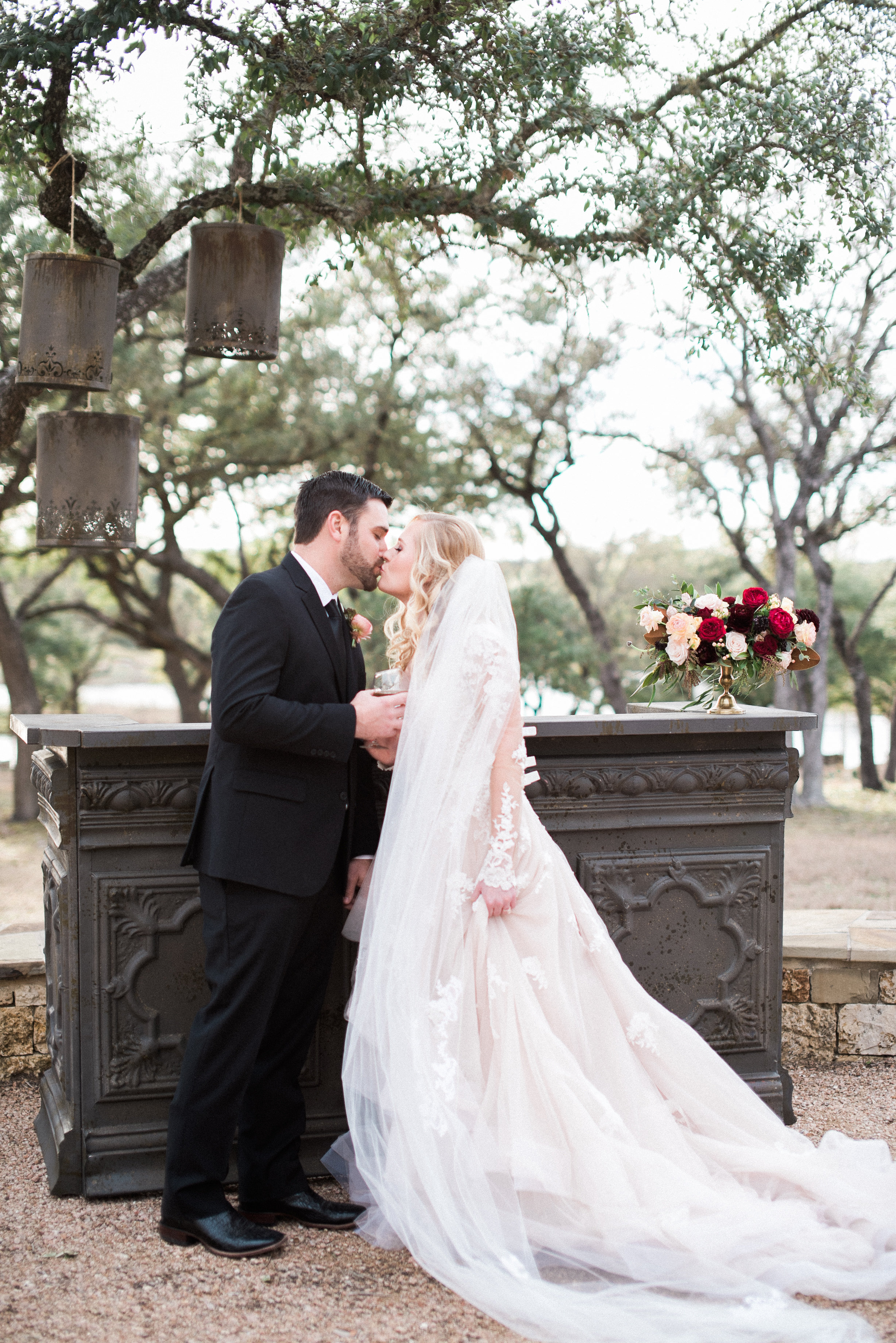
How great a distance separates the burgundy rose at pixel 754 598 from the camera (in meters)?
4.27

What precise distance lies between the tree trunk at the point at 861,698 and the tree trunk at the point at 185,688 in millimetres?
10269

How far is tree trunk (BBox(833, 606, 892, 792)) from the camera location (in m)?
19.6

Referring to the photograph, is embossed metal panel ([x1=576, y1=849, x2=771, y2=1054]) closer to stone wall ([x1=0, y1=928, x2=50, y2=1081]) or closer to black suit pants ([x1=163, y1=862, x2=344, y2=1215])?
black suit pants ([x1=163, y1=862, x2=344, y2=1215])

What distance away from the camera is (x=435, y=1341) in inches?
107

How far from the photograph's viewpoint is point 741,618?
429 cm

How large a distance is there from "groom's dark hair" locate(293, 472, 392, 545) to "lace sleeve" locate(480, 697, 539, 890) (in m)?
0.73

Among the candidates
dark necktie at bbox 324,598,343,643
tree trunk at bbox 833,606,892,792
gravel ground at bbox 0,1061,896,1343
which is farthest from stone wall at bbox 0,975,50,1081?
tree trunk at bbox 833,606,892,792

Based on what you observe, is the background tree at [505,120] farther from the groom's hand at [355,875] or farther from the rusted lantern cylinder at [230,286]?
the groom's hand at [355,875]

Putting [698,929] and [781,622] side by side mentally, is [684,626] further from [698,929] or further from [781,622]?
[698,929]

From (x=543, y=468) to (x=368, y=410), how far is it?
10.3 feet

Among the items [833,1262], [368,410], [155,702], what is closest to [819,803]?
[368,410]

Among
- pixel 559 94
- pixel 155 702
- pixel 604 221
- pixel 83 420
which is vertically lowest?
pixel 155 702

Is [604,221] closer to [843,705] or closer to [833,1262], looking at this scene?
[833,1262]

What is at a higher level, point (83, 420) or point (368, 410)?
point (368, 410)
